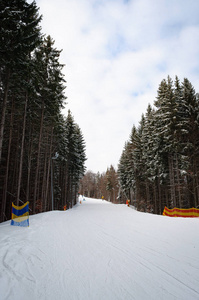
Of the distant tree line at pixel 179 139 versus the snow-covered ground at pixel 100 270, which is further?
the distant tree line at pixel 179 139

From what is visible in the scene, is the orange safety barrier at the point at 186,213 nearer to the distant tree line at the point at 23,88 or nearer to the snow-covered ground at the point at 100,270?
the snow-covered ground at the point at 100,270

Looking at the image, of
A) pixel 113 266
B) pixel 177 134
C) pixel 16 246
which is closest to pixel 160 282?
pixel 113 266

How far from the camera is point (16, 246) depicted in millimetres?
4816

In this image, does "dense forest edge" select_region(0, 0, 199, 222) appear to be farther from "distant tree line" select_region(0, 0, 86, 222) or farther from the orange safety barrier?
the orange safety barrier

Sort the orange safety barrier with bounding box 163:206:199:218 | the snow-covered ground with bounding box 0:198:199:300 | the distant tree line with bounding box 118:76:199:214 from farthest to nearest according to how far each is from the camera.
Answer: the distant tree line with bounding box 118:76:199:214 → the orange safety barrier with bounding box 163:206:199:218 → the snow-covered ground with bounding box 0:198:199:300

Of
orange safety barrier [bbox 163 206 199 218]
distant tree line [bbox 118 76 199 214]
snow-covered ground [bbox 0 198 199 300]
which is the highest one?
distant tree line [bbox 118 76 199 214]

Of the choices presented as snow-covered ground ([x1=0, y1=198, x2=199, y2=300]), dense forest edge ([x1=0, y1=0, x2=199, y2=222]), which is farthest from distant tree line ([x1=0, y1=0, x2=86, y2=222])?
snow-covered ground ([x1=0, y1=198, x2=199, y2=300])

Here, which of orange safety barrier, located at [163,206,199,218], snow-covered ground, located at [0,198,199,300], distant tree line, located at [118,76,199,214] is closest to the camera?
snow-covered ground, located at [0,198,199,300]

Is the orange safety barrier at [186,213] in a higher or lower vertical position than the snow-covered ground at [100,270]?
lower

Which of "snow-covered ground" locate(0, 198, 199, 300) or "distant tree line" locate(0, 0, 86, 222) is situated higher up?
"distant tree line" locate(0, 0, 86, 222)

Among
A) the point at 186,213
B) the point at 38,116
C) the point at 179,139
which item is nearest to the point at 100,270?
the point at 186,213

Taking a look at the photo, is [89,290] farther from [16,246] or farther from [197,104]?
[197,104]

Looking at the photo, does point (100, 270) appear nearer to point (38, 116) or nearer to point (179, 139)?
point (38, 116)

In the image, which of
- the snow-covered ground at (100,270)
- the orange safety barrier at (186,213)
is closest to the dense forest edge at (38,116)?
the orange safety barrier at (186,213)
